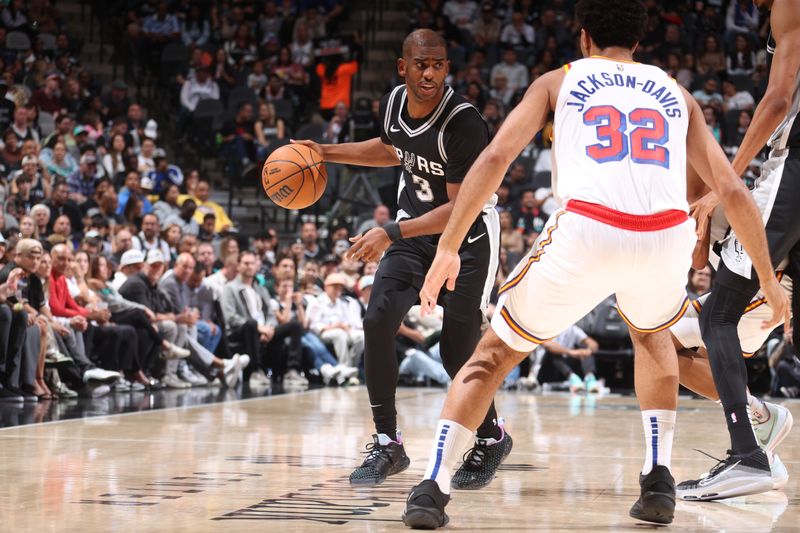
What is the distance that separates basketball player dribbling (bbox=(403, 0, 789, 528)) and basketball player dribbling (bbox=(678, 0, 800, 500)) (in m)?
0.58

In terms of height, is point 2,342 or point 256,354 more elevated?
point 2,342

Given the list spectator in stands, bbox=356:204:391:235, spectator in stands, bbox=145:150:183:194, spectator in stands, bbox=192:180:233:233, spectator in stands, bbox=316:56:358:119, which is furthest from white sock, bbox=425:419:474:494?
spectator in stands, bbox=316:56:358:119

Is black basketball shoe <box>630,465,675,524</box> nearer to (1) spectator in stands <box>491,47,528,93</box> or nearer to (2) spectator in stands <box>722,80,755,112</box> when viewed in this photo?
(2) spectator in stands <box>722,80,755,112</box>

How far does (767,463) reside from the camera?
4020 millimetres

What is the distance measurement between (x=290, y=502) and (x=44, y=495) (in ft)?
2.89

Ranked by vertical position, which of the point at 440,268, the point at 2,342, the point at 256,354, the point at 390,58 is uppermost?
the point at 390,58

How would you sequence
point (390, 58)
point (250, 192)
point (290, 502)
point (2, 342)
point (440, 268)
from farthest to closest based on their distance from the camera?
1. point (390, 58)
2. point (250, 192)
3. point (2, 342)
4. point (290, 502)
5. point (440, 268)

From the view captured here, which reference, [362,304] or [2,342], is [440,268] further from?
[362,304]

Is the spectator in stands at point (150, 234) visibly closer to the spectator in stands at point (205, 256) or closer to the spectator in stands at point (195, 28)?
the spectator in stands at point (205, 256)

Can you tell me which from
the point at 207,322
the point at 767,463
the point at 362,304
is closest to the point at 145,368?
the point at 207,322

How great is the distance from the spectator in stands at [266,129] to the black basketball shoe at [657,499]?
42.6 feet

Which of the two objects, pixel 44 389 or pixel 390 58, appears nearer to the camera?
pixel 44 389

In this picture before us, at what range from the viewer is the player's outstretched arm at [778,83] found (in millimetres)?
4211

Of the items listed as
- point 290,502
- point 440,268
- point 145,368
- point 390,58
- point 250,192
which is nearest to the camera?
point 440,268
